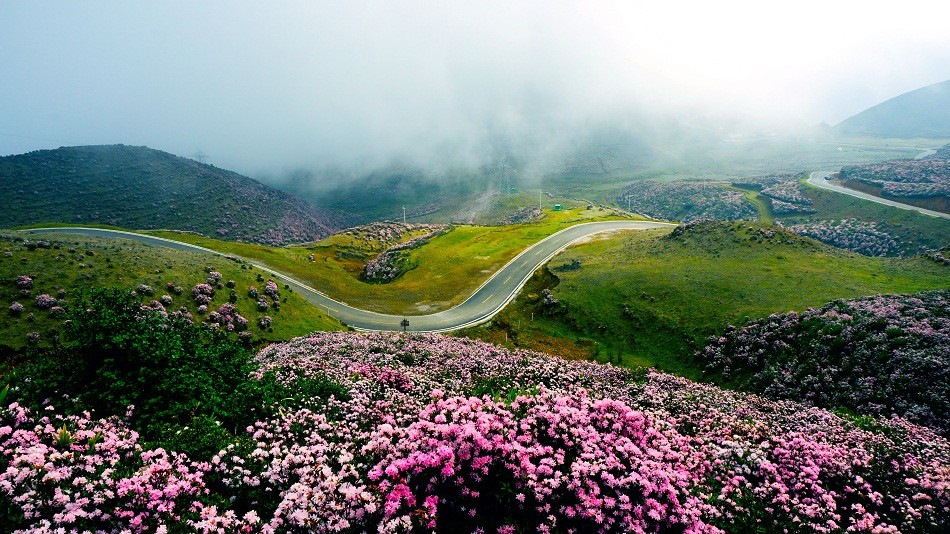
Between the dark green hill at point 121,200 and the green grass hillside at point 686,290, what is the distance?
5964 inches

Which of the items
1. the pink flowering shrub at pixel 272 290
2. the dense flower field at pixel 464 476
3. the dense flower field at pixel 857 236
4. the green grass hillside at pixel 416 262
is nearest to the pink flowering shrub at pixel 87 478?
the dense flower field at pixel 464 476

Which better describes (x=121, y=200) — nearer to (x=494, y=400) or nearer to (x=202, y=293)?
(x=202, y=293)

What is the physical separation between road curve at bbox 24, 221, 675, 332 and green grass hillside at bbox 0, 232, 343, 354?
21.6ft

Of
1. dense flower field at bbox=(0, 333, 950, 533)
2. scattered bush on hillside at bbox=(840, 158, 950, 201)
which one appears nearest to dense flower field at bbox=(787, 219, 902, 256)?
scattered bush on hillside at bbox=(840, 158, 950, 201)

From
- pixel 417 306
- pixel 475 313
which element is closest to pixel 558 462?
pixel 475 313

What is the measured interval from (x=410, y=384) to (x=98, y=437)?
10209 mm

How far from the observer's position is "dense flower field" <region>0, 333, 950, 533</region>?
292 inches

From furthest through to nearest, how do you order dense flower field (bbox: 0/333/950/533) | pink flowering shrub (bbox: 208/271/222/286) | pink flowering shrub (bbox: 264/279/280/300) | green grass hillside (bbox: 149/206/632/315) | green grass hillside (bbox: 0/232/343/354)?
green grass hillside (bbox: 149/206/632/315) → pink flowering shrub (bbox: 264/279/280/300) → pink flowering shrub (bbox: 208/271/222/286) → green grass hillside (bbox: 0/232/343/354) → dense flower field (bbox: 0/333/950/533)

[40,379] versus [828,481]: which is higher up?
[40,379]

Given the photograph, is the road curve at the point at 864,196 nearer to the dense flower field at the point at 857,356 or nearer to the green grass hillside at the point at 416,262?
the green grass hillside at the point at 416,262

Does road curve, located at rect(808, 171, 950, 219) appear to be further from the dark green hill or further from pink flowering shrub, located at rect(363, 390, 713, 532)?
the dark green hill

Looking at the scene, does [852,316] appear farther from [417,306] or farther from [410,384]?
[417,306]

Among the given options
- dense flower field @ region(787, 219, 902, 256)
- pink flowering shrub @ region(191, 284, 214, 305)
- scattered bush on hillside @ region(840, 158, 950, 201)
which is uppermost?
pink flowering shrub @ region(191, 284, 214, 305)

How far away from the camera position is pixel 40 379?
1172 centimetres
